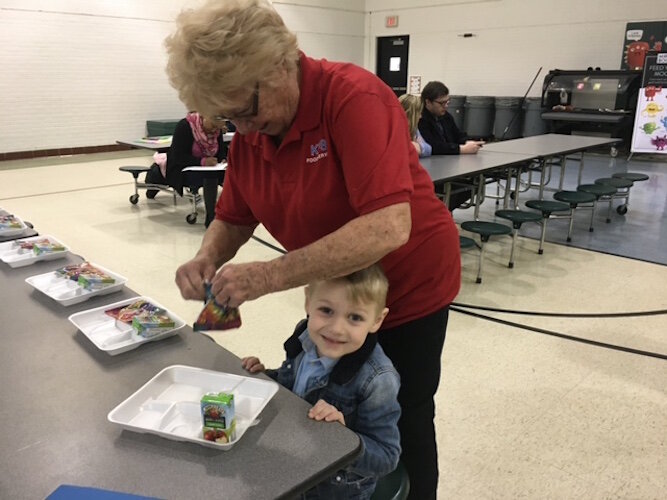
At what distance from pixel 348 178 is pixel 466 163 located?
3.69 m

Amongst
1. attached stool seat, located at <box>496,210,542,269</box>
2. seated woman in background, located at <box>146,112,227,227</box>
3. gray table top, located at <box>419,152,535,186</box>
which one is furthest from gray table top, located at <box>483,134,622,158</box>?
seated woman in background, located at <box>146,112,227,227</box>

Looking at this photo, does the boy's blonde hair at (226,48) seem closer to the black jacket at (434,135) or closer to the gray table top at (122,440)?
the gray table top at (122,440)

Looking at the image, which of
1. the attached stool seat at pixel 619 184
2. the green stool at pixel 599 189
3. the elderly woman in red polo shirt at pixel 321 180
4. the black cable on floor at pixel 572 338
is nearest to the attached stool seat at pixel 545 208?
the green stool at pixel 599 189

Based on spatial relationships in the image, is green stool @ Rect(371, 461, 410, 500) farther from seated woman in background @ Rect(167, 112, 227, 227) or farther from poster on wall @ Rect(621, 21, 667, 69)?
poster on wall @ Rect(621, 21, 667, 69)

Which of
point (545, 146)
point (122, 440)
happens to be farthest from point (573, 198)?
point (122, 440)

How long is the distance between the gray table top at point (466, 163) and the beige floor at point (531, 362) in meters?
0.77

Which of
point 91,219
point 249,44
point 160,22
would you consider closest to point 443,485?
point 249,44

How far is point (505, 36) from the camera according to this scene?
11547 millimetres

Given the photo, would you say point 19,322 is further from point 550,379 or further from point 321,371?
point 550,379

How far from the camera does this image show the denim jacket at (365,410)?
123 cm

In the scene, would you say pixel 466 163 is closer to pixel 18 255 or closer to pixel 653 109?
pixel 18 255

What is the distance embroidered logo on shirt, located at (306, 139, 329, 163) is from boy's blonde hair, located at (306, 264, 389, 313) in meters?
0.26

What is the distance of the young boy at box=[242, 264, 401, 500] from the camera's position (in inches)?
48.7

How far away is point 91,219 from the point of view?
5668mm
